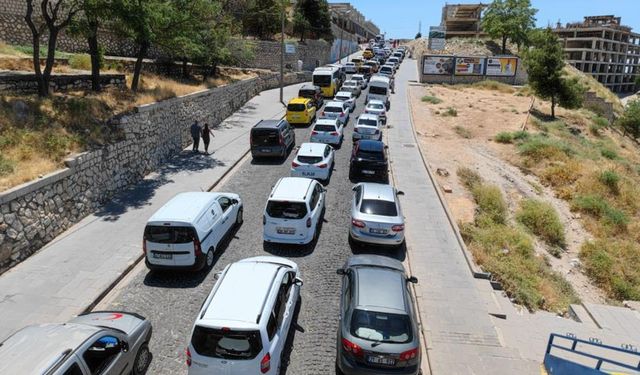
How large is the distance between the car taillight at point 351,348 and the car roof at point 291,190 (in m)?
5.41

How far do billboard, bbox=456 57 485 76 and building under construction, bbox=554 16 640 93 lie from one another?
270 ft

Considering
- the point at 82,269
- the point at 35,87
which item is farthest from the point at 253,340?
the point at 35,87

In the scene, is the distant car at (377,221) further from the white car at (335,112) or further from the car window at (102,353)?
the white car at (335,112)

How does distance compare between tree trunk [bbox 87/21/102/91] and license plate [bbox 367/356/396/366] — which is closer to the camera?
license plate [bbox 367/356/396/366]

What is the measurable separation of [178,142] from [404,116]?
18.0 meters

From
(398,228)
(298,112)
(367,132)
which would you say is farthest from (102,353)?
(298,112)

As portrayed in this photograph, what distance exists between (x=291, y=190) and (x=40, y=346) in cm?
786

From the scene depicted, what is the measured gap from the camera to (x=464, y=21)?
93.8 m

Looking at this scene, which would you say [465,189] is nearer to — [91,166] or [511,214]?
[511,214]

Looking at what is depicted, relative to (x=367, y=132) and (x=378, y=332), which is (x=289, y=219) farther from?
(x=367, y=132)

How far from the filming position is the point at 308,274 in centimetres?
1198

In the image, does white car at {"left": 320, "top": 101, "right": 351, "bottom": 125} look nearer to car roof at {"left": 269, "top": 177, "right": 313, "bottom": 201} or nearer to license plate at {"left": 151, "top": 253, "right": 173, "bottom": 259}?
car roof at {"left": 269, "top": 177, "right": 313, "bottom": 201}

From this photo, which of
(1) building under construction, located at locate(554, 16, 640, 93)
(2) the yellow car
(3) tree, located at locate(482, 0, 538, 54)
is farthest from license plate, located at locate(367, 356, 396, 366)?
(1) building under construction, located at locate(554, 16, 640, 93)

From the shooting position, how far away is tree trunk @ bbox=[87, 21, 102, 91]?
1869cm
